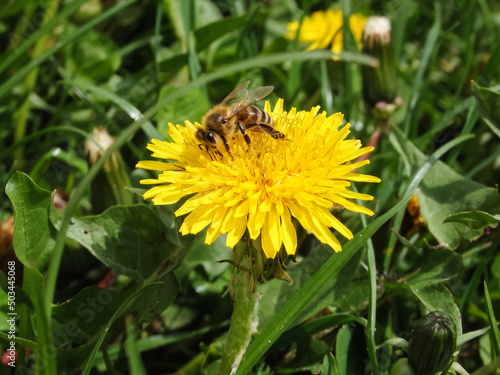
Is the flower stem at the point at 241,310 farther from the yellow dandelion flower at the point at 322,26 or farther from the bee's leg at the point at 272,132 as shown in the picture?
the yellow dandelion flower at the point at 322,26

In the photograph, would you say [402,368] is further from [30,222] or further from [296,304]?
[30,222]

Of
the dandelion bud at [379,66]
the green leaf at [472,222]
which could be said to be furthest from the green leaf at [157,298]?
the dandelion bud at [379,66]

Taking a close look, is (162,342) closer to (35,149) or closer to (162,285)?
(162,285)

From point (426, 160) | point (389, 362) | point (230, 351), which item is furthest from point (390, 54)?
point (230, 351)

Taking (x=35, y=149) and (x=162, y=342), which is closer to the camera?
(x=162, y=342)

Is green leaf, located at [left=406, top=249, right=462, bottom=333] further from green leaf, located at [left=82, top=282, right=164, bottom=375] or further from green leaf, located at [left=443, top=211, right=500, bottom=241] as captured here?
green leaf, located at [left=82, top=282, right=164, bottom=375]
